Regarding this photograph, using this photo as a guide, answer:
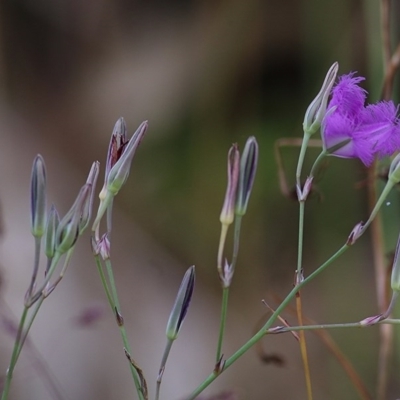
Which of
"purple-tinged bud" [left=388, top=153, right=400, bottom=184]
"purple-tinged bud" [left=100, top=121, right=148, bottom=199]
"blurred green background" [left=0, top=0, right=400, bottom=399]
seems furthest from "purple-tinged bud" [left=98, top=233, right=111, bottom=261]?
"blurred green background" [left=0, top=0, right=400, bottom=399]

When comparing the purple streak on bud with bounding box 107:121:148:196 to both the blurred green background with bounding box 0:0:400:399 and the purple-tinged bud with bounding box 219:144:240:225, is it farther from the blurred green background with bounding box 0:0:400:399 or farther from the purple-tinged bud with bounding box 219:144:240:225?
the blurred green background with bounding box 0:0:400:399

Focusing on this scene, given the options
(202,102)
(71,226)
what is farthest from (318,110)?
(202,102)

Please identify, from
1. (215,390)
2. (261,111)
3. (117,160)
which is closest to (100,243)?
(117,160)

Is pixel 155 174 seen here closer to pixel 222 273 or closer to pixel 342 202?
pixel 342 202

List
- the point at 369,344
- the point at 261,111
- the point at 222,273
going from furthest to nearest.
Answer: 1. the point at 261,111
2. the point at 369,344
3. the point at 222,273

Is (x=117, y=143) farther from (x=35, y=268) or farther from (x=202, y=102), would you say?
(x=202, y=102)

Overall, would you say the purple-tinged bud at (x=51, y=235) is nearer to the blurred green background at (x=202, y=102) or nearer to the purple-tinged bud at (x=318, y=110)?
the purple-tinged bud at (x=318, y=110)
